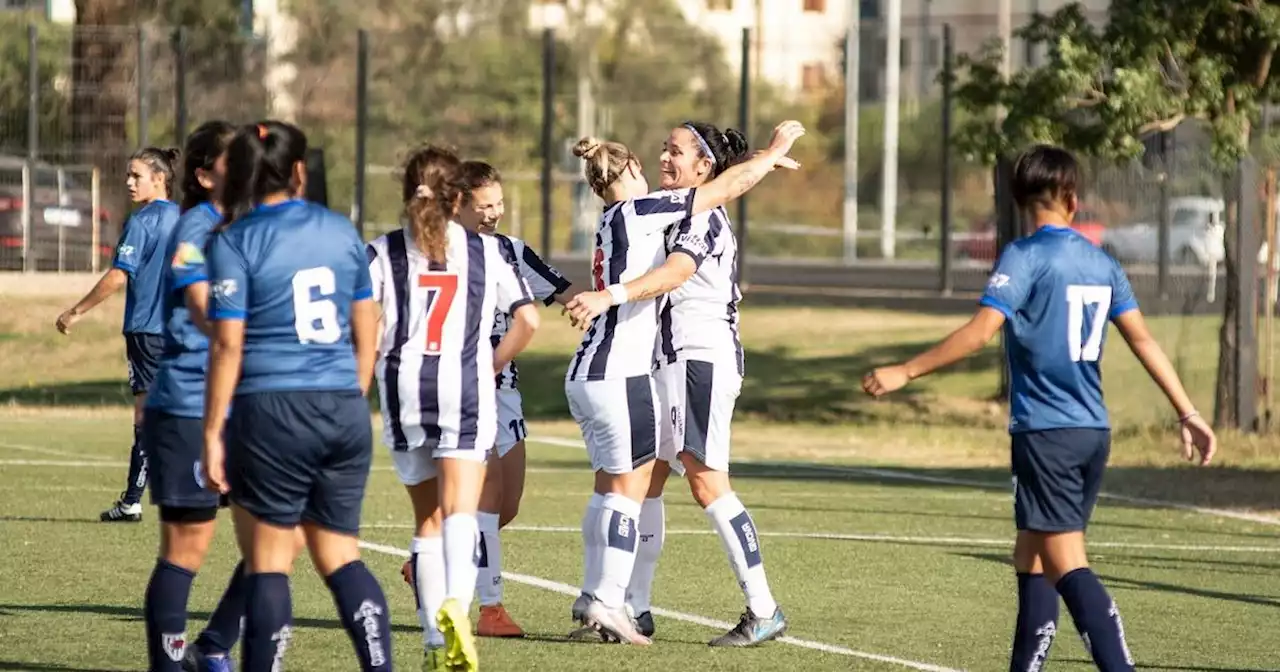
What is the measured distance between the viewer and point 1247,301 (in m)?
20.9

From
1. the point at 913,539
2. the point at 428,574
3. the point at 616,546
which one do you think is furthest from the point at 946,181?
the point at 428,574

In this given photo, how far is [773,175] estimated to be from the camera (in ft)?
177

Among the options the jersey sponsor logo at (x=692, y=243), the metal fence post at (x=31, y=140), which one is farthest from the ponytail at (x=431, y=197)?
the metal fence post at (x=31, y=140)

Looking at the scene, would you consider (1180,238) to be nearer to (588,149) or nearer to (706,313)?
(706,313)

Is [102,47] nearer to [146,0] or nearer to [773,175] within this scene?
Result: [146,0]

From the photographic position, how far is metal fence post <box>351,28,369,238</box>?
31516mm

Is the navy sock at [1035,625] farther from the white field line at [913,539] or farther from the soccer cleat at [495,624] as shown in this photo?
the white field line at [913,539]

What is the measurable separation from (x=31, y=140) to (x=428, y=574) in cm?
2582

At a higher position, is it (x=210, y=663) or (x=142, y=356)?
(x=142, y=356)

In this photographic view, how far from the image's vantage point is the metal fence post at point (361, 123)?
31.5m

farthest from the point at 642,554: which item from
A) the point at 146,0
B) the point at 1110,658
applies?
the point at 146,0

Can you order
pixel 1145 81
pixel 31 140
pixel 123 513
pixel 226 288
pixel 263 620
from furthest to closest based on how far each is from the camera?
pixel 31 140, pixel 1145 81, pixel 123 513, pixel 263 620, pixel 226 288

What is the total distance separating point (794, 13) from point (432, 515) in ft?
235

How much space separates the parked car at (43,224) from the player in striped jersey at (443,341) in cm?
2481
